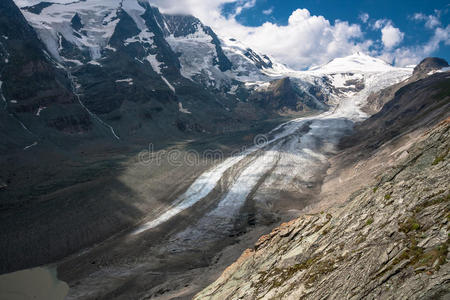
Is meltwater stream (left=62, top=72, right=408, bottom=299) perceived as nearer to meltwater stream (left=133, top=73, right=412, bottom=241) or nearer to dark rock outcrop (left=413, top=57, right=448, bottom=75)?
meltwater stream (left=133, top=73, right=412, bottom=241)

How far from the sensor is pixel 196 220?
42625 mm

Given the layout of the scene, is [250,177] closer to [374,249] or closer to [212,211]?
[212,211]

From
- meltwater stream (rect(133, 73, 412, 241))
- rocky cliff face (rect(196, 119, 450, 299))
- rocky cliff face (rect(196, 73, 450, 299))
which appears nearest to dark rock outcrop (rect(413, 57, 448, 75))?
meltwater stream (rect(133, 73, 412, 241))

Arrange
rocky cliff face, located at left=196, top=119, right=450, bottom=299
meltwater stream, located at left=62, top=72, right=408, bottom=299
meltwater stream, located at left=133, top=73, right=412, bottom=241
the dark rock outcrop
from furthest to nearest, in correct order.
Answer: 1. the dark rock outcrop
2. meltwater stream, located at left=133, top=73, right=412, bottom=241
3. meltwater stream, located at left=62, top=72, right=408, bottom=299
4. rocky cliff face, located at left=196, top=119, right=450, bottom=299

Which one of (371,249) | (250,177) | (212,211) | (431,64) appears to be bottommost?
(212,211)

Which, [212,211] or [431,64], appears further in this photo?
[431,64]

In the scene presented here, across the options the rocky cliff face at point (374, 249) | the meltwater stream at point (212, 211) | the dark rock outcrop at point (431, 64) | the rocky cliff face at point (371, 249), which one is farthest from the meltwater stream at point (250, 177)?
the dark rock outcrop at point (431, 64)

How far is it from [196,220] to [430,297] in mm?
37312

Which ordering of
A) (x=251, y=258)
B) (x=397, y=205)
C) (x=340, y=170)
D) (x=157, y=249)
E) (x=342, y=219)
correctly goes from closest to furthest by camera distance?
Result: (x=397, y=205)
(x=342, y=219)
(x=251, y=258)
(x=157, y=249)
(x=340, y=170)

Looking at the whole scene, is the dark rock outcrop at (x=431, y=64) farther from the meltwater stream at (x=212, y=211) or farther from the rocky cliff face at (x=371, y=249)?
the rocky cliff face at (x=371, y=249)

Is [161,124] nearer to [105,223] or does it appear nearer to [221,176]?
[221,176]

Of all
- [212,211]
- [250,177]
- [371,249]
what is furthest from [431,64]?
[371,249]

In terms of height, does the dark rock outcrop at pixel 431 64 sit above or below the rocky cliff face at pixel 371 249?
above

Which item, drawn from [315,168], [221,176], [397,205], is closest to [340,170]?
[315,168]
